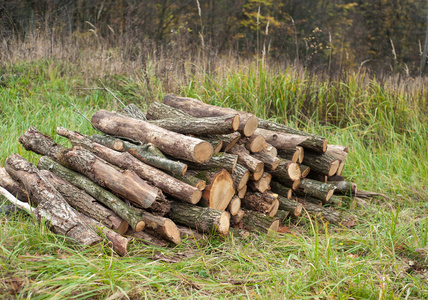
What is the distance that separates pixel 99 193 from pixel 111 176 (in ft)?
0.57

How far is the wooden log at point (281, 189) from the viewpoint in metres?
3.94

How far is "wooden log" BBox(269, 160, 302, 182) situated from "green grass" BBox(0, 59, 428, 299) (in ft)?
1.53

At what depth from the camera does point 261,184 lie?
12.1 ft

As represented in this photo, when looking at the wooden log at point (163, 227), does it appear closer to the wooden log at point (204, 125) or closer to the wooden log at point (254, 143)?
the wooden log at point (204, 125)

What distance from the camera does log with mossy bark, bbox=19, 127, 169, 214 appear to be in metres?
3.00

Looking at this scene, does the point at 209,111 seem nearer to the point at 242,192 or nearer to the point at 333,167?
the point at 242,192

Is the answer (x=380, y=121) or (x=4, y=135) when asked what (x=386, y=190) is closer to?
(x=380, y=121)

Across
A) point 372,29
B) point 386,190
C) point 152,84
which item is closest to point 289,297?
point 386,190

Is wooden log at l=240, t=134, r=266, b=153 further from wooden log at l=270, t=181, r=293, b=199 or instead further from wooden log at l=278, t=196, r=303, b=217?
wooden log at l=278, t=196, r=303, b=217

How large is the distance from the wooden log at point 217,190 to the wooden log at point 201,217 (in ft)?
0.34

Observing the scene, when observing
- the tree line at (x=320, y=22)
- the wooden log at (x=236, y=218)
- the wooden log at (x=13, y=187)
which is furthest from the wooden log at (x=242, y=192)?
the tree line at (x=320, y=22)

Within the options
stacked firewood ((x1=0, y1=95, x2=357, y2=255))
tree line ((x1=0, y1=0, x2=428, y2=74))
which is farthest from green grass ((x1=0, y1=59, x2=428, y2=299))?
tree line ((x1=0, y1=0, x2=428, y2=74))

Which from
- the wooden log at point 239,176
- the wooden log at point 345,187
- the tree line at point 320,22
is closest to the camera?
the wooden log at point 239,176

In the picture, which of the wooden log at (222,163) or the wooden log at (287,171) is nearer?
the wooden log at (222,163)
